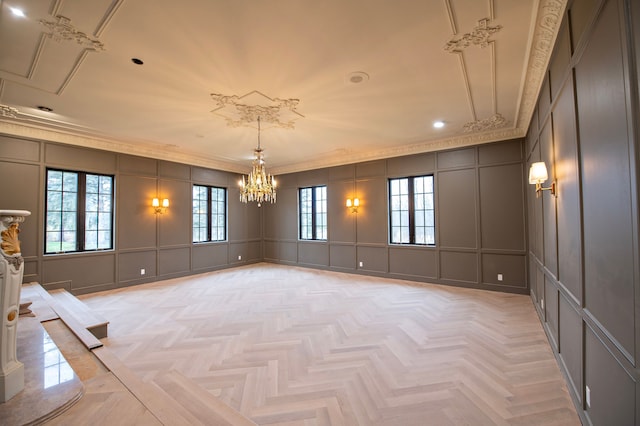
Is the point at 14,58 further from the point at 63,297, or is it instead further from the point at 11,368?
the point at 63,297

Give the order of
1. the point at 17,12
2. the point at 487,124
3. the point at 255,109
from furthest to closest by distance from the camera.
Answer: the point at 487,124 < the point at 255,109 < the point at 17,12

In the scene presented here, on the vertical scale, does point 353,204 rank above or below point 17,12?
below

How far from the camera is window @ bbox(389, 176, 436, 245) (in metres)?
6.35

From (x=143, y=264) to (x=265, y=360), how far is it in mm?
4883

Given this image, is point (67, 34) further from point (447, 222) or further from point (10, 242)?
point (447, 222)

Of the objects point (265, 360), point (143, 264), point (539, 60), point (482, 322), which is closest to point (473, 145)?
Result: point (539, 60)

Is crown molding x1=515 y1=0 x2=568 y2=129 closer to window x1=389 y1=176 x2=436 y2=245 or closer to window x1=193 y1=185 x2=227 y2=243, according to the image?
window x1=389 y1=176 x2=436 y2=245

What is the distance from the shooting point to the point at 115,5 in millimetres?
2232

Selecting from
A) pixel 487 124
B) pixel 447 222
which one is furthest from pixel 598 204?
pixel 447 222

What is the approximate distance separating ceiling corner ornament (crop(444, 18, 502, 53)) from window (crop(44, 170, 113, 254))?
6679mm

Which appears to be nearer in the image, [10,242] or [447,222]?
[10,242]

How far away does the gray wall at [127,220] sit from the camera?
4.88 m

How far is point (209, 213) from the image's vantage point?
7.87 meters

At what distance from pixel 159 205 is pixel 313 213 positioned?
13.0 feet
